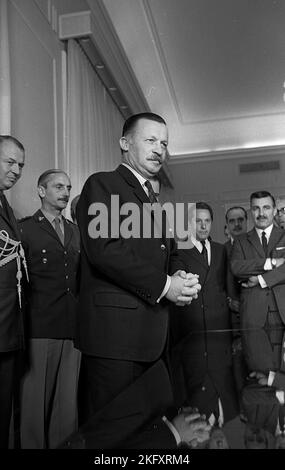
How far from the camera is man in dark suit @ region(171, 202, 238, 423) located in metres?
0.68

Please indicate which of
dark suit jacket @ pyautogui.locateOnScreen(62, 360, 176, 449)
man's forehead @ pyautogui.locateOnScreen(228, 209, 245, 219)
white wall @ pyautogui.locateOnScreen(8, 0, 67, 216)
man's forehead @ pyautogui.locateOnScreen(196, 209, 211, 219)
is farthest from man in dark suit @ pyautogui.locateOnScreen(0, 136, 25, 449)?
man's forehead @ pyautogui.locateOnScreen(228, 209, 245, 219)

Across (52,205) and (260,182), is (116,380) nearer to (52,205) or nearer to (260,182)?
(52,205)

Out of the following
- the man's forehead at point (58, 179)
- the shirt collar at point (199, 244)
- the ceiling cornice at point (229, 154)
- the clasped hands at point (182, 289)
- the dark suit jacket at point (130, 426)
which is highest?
the ceiling cornice at point (229, 154)

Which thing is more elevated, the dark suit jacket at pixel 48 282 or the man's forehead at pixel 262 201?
the man's forehead at pixel 262 201

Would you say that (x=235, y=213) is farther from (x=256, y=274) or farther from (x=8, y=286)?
(x=8, y=286)

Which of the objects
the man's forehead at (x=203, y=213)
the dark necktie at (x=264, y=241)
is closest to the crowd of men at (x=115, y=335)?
the dark necktie at (x=264, y=241)

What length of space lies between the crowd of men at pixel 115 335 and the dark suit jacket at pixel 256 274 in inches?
0.5

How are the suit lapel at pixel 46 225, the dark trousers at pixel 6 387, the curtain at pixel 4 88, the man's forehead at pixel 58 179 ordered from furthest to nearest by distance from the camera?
the curtain at pixel 4 88, the man's forehead at pixel 58 179, the suit lapel at pixel 46 225, the dark trousers at pixel 6 387

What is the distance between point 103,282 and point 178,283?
0.65ft

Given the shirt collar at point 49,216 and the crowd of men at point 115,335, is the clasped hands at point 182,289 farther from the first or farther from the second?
the shirt collar at point 49,216

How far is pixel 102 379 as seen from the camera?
102 cm

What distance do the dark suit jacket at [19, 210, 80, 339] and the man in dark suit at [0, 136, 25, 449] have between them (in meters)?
0.39

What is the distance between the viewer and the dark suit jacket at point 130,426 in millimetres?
490

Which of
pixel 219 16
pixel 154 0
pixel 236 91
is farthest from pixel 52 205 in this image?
pixel 236 91
